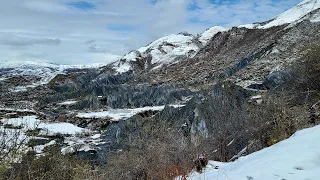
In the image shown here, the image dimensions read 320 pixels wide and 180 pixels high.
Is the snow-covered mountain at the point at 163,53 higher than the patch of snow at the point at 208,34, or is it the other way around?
the patch of snow at the point at 208,34

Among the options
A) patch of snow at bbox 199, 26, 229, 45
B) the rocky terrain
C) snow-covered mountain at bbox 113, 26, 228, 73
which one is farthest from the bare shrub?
patch of snow at bbox 199, 26, 229, 45

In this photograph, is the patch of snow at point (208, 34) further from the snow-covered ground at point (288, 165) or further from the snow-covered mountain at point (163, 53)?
the snow-covered ground at point (288, 165)

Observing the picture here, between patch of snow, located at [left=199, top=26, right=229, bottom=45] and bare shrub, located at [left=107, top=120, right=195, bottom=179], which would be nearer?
bare shrub, located at [left=107, top=120, right=195, bottom=179]

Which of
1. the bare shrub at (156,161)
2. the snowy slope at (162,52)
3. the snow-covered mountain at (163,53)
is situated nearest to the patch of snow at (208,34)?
the snow-covered mountain at (163,53)

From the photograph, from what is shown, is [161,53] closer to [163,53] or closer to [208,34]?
[163,53]

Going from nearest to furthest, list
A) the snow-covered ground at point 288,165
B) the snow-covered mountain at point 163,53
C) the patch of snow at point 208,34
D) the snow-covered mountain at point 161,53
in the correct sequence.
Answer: the snow-covered ground at point 288,165, the snow-covered mountain at point 163,53, the snow-covered mountain at point 161,53, the patch of snow at point 208,34

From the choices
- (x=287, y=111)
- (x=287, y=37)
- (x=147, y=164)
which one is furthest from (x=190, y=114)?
(x=287, y=37)

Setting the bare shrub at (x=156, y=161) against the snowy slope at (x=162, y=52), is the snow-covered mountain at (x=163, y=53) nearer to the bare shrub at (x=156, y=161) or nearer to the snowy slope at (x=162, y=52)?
→ the snowy slope at (x=162, y=52)

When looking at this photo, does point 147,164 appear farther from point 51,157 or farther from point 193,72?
point 193,72

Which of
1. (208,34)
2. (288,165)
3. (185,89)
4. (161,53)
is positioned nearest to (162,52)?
(161,53)

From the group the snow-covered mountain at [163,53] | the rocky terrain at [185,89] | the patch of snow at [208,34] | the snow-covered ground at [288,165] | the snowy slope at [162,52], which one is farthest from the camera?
the patch of snow at [208,34]

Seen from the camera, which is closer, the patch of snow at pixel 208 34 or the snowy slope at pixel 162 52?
the snowy slope at pixel 162 52

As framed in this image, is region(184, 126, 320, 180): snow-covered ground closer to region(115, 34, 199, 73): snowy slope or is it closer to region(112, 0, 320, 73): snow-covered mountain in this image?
region(112, 0, 320, 73): snow-covered mountain

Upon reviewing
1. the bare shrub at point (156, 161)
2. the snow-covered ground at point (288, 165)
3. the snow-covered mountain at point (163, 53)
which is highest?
the snow-covered mountain at point (163, 53)
